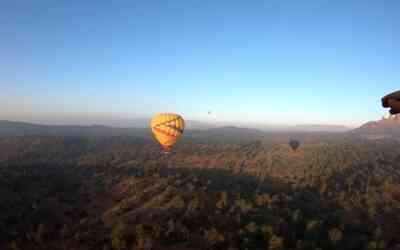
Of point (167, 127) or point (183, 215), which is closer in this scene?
point (183, 215)

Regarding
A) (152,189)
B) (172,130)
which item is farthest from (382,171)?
(152,189)

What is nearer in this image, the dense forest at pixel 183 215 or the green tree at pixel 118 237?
the green tree at pixel 118 237

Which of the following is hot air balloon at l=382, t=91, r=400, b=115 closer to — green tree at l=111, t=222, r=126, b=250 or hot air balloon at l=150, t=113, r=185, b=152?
green tree at l=111, t=222, r=126, b=250

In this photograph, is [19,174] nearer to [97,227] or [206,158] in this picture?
[97,227]

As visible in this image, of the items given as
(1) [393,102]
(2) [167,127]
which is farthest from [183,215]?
(2) [167,127]

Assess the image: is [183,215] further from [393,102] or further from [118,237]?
[393,102]

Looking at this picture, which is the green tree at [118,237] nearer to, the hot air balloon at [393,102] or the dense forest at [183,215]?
the dense forest at [183,215]

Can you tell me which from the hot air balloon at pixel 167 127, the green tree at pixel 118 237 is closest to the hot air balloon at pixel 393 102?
the green tree at pixel 118 237
